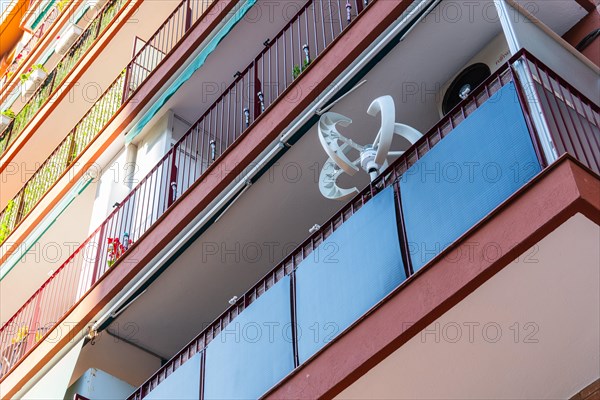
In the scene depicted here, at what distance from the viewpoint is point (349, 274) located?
7.37 metres

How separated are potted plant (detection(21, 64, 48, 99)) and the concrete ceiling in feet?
50.4

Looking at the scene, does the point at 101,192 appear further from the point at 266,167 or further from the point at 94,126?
the point at 266,167

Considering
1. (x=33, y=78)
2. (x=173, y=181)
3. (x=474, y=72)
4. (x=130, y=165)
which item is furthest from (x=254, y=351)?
(x=33, y=78)

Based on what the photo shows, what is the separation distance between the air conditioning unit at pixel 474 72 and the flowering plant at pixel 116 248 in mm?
4637

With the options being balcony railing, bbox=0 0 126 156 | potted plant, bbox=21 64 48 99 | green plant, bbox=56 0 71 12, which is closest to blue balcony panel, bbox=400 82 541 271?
balcony railing, bbox=0 0 126 156

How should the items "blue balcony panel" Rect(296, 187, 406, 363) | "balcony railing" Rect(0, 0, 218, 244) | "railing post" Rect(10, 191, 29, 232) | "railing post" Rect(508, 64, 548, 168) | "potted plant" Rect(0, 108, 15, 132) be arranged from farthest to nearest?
1. "potted plant" Rect(0, 108, 15, 132)
2. "railing post" Rect(10, 191, 29, 232)
3. "balcony railing" Rect(0, 0, 218, 244)
4. "blue balcony panel" Rect(296, 187, 406, 363)
5. "railing post" Rect(508, 64, 548, 168)

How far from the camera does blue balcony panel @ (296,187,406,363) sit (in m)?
7.05

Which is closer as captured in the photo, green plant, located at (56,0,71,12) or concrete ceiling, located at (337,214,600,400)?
concrete ceiling, located at (337,214,600,400)

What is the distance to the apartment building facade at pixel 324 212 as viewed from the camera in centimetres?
626

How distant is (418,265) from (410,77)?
3.14 meters

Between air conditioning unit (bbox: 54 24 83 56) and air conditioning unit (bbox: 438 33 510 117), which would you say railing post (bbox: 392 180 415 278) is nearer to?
air conditioning unit (bbox: 438 33 510 117)

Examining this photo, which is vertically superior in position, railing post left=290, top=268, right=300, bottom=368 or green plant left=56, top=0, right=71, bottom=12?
green plant left=56, top=0, right=71, bottom=12

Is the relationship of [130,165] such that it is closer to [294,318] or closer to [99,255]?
[99,255]

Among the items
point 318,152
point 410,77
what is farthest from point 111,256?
point 410,77
